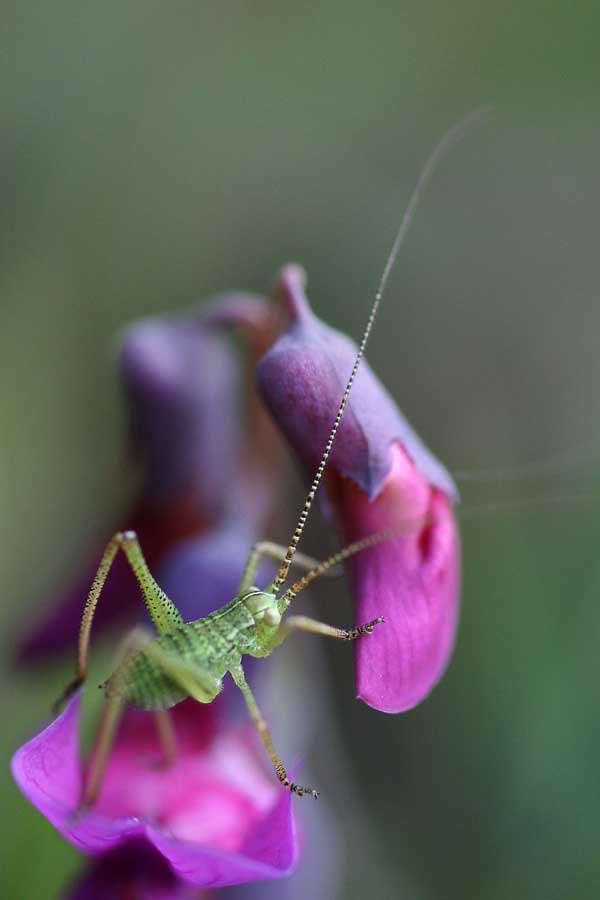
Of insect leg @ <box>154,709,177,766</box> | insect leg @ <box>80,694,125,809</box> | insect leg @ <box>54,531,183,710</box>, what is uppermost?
insect leg @ <box>54,531,183,710</box>

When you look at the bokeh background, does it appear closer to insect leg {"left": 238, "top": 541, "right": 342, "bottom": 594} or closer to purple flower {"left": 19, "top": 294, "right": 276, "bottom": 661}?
purple flower {"left": 19, "top": 294, "right": 276, "bottom": 661}

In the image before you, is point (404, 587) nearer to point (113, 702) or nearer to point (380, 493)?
point (380, 493)

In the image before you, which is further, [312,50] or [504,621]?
[312,50]

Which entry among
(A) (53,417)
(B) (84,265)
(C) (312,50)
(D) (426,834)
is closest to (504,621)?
(D) (426,834)

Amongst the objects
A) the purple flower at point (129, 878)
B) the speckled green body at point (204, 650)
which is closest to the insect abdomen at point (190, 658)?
the speckled green body at point (204, 650)

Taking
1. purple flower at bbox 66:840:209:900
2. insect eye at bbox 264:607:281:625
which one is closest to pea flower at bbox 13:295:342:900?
purple flower at bbox 66:840:209:900

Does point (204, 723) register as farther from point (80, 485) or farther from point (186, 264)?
point (186, 264)
